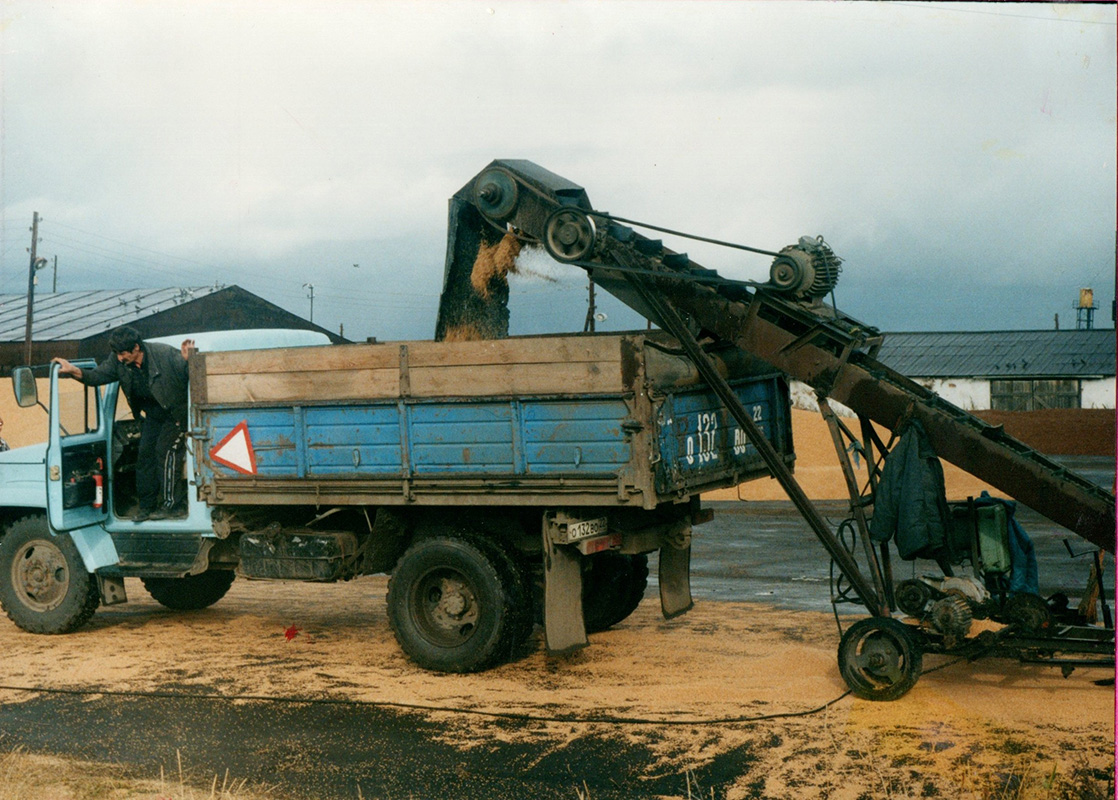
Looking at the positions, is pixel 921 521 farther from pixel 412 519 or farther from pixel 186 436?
pixel 186 436

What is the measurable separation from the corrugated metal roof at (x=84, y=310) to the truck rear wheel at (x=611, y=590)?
43.8 m

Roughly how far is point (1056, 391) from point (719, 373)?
150ft

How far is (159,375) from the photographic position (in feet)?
32.0

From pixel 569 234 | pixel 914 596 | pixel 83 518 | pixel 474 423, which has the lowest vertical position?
pixel 914 596

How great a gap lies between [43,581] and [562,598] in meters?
4.99

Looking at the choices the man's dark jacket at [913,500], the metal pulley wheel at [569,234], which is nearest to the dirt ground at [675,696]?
the man's dark jacket at [913,500]

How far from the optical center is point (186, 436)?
987cm

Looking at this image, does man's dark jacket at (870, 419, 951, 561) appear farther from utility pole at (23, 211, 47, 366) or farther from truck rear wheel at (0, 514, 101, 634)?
utility pole at (23, 211, 47, 366)

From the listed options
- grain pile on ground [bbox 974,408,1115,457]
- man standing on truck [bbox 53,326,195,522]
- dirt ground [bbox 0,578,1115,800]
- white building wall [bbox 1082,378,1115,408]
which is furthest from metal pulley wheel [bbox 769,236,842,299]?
white building wall [bbox 1082,378,1115,408]

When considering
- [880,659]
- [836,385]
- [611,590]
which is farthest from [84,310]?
[880,659]

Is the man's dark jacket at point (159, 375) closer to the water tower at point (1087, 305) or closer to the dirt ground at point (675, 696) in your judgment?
the dirt ground at point (675, 696)

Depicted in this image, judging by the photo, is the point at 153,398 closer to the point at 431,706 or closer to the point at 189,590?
the point at 189,590

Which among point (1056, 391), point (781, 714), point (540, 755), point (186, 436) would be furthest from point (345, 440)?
point (1056, 391)

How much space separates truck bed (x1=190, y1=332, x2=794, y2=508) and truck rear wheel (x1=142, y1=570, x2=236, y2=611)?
2.32m
